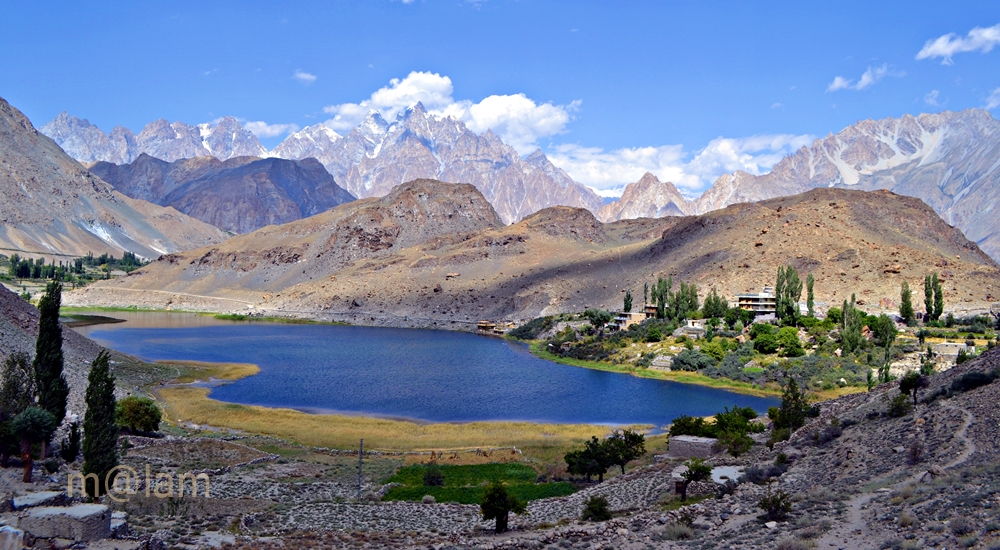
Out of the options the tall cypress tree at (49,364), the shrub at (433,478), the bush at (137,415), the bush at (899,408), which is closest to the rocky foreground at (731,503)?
the bush at (899,408)

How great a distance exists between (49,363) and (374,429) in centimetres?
2201

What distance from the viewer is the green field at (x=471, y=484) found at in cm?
3166

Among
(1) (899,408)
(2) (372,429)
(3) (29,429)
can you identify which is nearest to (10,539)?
(3) (29,429)

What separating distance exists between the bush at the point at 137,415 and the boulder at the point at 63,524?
2425 cm

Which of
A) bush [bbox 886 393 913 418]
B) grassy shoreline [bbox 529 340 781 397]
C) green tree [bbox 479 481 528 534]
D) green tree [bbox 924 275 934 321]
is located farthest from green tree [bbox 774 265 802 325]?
green tree [bbox 479 481 528 534]

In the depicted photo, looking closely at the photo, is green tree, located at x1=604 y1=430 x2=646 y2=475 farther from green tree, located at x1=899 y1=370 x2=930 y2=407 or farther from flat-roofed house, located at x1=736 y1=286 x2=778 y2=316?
flat-roofed house, located at x1=736 y1=286 x2=778 y2=316

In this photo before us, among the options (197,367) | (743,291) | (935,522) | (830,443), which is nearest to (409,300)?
(743,291)

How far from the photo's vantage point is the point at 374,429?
166ft

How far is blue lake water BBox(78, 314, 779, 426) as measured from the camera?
5931cm

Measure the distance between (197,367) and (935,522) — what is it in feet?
250

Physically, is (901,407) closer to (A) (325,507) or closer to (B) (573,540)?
(B) (573,540)

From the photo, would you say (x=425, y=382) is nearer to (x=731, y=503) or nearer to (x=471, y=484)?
(x=471, y=484)

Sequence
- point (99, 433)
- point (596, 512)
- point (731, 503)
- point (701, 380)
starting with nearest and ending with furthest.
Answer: point (731, 503)
point (596, 512)
point (99, 433)
point (701, 380)

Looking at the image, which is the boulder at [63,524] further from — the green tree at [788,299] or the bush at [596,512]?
the green tree at [788,299]
